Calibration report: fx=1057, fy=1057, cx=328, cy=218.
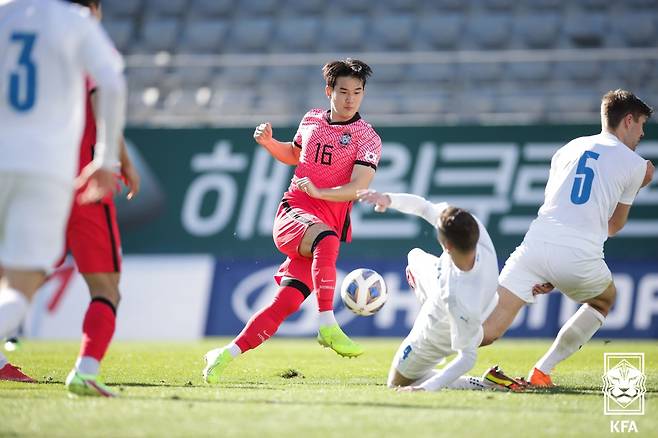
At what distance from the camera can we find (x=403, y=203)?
6562 millimetres

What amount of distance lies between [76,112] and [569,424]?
286cm

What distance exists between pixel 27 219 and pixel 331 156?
3.25 m

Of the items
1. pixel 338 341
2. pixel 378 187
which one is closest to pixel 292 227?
pixel 338 341

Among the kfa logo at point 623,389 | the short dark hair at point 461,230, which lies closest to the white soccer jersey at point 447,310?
the short dark hair at point 461,230

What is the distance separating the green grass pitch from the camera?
4.77 meters

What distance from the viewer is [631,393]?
6.33m

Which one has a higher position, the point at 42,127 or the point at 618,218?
the point at 618,218

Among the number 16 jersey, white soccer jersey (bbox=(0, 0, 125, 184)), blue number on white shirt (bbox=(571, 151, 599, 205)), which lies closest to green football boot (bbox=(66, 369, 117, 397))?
white soccer jersey (bbox=(0, 0, 125, 184))

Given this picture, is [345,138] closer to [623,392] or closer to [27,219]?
[623,392]

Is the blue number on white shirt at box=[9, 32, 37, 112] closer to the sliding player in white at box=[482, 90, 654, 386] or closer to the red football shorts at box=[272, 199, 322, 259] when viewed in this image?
the red football shorts at box=[272, 199, 322, 259]

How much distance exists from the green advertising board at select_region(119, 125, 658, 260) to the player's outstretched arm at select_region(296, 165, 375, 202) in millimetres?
5339

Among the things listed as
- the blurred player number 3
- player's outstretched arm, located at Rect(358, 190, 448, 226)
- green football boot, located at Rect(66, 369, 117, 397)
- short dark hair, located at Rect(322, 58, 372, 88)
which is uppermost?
short dark hair, located at Rect(322, 58, 372, 88)

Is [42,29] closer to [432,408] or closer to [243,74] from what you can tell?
[432,408]

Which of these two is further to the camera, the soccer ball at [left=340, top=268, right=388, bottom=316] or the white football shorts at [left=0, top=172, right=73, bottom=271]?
the soccer ball at [left=340, top=268, right=388, bottom=316]
